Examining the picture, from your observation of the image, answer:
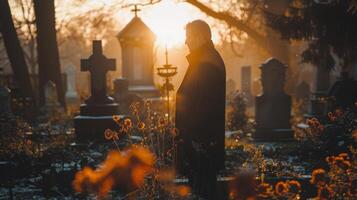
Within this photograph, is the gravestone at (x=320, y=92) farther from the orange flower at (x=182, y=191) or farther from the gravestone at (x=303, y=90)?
the orange flower at (x=182, y=191)

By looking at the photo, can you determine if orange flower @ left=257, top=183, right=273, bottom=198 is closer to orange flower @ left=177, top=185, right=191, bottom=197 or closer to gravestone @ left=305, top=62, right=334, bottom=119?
orange flower @ left=177, top=185, right=191, bottom=197

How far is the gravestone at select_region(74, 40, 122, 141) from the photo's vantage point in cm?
1202

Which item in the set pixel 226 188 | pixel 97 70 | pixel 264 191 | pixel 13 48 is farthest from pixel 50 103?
pixel 264 191

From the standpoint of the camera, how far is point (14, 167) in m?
7.89

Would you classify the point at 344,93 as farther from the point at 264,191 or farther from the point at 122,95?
the point at 122,95

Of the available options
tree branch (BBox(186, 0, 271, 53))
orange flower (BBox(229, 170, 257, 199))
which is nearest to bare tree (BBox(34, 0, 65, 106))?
tree branch (BBox(186, 0, 271, 53))

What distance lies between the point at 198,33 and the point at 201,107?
92 cm

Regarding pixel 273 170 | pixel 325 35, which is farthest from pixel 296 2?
pixel 273 170

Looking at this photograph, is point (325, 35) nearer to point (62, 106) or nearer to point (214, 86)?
Answer: point (214, 86)

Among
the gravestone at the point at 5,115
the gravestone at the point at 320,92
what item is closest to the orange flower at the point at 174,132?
the gravestone at the point at 5,115

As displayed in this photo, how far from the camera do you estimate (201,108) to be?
19.9 ft

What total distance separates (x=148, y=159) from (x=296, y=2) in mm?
15862

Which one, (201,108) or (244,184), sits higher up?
(201,108)

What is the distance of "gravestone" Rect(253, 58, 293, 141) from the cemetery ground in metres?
0.78
